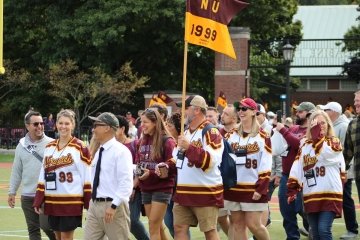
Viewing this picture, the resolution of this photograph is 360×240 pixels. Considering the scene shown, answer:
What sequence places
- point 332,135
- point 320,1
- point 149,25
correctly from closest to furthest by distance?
point 332,135
point 149,25
point 320,1

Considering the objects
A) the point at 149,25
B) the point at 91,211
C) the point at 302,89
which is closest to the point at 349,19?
the point at 302,89

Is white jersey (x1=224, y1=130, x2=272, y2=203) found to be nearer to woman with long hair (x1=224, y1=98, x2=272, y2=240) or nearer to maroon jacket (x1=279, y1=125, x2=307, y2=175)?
woman with long hair (x1=224, y1=98, x2=272, y2=240)

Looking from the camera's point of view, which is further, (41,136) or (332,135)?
(41,136)

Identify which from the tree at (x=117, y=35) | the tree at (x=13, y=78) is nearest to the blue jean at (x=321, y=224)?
the tree at (x=117, y=35)

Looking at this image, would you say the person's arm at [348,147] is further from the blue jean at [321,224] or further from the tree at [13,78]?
the tree at [13,78]

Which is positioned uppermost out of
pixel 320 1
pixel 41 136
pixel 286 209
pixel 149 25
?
pixel 320 1

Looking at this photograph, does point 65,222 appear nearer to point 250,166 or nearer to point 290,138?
point 250,166

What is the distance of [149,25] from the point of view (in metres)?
45.3

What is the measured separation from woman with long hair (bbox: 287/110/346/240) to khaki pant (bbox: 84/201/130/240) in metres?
2.02

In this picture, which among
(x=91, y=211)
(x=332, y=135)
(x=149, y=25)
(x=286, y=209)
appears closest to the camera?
(x=91, y=211)

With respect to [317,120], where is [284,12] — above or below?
above

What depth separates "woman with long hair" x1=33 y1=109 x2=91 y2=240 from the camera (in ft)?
35.8

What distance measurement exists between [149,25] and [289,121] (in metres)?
29.5

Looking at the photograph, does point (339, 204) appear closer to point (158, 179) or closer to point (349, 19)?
point (158, 179)
